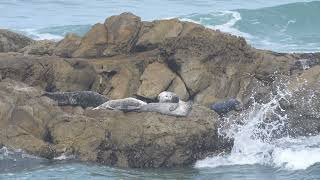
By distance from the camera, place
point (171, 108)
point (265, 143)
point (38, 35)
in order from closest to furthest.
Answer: point (171, 108), point (265, 143), point (38, 35)

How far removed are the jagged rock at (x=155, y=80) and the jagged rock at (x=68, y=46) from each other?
2404 mm

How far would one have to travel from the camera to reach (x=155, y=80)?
59.3ft

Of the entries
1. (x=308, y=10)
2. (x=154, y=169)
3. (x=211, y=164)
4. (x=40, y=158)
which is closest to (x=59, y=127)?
(x=40, y=158)

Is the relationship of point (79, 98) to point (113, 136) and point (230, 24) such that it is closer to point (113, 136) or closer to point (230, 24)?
point (113, 136)

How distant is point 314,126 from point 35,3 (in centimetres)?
4079

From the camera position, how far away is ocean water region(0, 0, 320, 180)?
13672mm

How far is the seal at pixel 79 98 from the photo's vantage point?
52.5 ft


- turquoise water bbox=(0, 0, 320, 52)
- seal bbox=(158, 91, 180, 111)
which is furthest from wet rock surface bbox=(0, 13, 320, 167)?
turquoise water bbox=(0, 0, 320, 52)

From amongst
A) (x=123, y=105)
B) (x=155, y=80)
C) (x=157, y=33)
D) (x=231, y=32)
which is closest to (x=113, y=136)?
(x=123, y=105)

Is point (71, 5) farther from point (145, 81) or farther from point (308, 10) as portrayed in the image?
point (145, 81)

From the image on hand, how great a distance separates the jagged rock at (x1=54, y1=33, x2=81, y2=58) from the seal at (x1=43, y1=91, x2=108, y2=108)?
2.99m

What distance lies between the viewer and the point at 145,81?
18.0 m

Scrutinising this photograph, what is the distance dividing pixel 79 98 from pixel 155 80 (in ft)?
8.44

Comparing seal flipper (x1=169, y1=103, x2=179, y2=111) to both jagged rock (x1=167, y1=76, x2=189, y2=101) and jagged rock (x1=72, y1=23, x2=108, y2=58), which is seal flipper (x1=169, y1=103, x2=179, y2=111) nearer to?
jagged rock (x1=167, y1=76, x2=189, y2=101)
